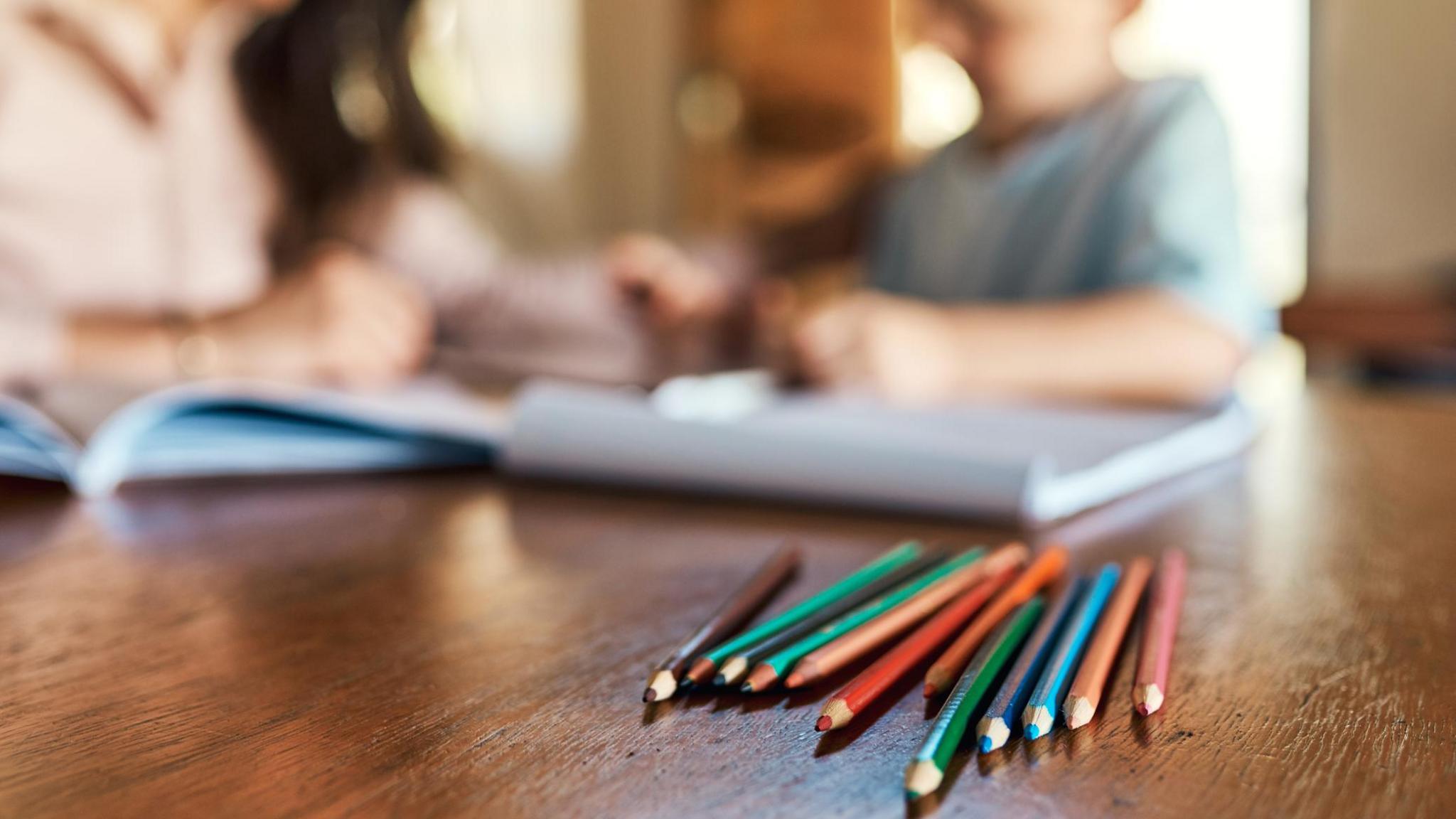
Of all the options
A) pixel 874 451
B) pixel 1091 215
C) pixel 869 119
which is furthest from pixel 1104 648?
pixel 869 119

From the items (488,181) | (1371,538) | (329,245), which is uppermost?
(488,181)

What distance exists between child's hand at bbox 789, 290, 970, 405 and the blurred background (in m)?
0.65

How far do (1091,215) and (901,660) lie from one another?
674 mm

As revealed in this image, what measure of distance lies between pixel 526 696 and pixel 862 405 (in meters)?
0.35

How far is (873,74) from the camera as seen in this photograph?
2.31 metres

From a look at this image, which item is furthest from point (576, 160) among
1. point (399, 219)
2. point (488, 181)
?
point (399, 219)

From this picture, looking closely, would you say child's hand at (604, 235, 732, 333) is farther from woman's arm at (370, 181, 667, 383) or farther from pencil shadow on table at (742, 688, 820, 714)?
pencil shadow on table at (742, 688, 820, 714)

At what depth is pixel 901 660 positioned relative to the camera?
19 centimetres

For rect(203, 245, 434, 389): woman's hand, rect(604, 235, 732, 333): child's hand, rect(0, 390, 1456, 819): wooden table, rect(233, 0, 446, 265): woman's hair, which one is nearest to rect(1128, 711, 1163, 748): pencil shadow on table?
rect(0, 390, 1456, 819): wooden table

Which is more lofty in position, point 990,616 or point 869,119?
point 869,119

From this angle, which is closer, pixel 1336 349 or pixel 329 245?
pixel 329 245

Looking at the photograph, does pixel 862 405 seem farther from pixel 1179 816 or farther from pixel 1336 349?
pixel 1336 349

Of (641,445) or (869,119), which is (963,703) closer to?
(641,445)

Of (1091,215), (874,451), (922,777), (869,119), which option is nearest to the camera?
(922,777)
